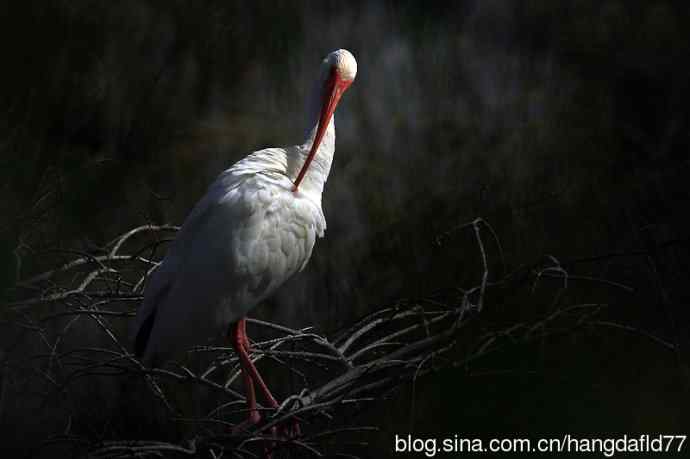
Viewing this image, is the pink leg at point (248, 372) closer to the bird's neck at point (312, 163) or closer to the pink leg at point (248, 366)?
the pink leg at point (248, 366)

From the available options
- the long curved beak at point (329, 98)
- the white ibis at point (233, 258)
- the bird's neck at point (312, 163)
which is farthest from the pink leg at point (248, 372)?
the long curved beak at point (329, 98)

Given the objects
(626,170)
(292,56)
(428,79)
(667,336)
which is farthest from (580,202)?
(292,56)

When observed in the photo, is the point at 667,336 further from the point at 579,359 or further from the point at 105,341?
the point at 105,341

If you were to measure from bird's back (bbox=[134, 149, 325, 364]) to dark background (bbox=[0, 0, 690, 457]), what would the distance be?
0.70ft

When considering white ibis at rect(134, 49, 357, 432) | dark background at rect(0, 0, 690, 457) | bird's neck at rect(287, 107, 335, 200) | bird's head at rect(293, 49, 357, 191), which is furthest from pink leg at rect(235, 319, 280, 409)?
bird's head at rect(293, 49, 357, 191)

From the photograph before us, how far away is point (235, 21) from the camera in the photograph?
23.5 feet

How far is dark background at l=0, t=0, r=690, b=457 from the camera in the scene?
2638mm

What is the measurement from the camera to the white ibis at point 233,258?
2.92 m

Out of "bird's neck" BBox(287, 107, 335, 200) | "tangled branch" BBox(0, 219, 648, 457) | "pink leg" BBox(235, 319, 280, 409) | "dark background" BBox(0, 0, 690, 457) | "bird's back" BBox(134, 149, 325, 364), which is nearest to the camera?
"tangled branch" BBox(0, 219, 648, 457)

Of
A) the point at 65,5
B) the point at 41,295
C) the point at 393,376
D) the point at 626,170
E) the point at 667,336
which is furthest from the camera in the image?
the point at 65,5

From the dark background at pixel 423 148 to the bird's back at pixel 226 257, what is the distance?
0.21m

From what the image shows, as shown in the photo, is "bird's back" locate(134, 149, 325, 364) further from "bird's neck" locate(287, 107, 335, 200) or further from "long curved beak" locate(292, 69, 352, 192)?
"long curved beak" locate(292, 69, 352, 192)

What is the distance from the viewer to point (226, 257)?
3002 millimetres

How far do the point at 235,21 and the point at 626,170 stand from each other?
3.40 meters
